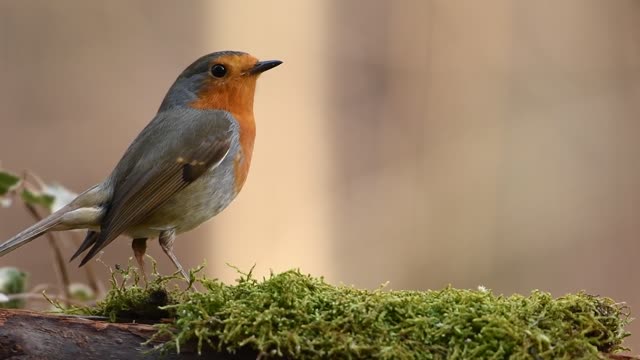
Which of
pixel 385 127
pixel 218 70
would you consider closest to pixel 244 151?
pixel 218 70

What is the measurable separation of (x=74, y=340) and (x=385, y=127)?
5.04 meters

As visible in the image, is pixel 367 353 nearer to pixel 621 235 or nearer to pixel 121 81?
pixel 121 81

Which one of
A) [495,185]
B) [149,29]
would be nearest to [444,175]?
[495,185]

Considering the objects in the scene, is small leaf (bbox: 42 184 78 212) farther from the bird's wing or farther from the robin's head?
the robin's head

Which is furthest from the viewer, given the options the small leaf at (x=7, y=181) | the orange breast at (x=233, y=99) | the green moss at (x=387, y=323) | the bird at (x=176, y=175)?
the orange breast at (x=233, y=99)

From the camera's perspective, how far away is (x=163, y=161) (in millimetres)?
3436

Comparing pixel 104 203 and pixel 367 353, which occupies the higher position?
pixel 104 203

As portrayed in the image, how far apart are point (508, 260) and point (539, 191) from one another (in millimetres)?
691

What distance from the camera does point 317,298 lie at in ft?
7.57

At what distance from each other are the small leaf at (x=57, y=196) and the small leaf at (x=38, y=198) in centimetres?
2

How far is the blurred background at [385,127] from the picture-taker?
6488mm

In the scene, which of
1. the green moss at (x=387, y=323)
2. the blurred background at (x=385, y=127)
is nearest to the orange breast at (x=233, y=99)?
the green moss at (x=387, y=323)

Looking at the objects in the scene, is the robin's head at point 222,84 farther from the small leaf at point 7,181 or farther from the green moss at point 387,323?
the green moss at point 387,323

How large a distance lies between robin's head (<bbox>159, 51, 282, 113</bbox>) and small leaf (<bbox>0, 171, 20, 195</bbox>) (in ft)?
2.13
